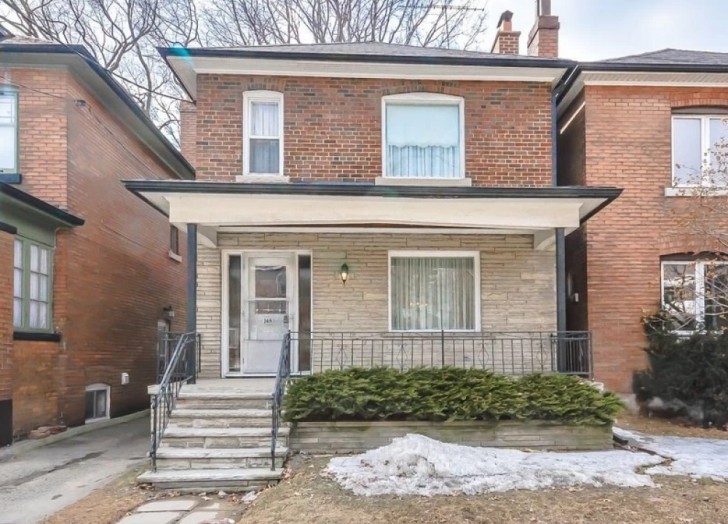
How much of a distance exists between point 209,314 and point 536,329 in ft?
17.7

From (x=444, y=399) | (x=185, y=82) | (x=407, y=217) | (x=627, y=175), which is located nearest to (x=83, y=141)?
(x=185, y=82)

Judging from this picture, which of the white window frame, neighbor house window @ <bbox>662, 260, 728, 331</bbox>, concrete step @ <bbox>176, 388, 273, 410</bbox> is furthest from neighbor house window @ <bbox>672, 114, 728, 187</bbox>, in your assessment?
the white window frame

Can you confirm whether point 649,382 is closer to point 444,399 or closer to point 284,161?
point 444,399

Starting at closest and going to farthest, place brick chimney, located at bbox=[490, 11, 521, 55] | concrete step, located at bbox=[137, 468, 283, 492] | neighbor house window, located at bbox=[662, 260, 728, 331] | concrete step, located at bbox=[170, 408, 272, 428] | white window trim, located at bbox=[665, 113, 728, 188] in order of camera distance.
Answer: concrete step, located at bbox=[137, 468, 283, 492] < concrete step, located at bbox=[170, 408, 272, 428] < neighbor house window, located at bbox=[662, 260, 728, 331] < white window trim, located at bbox=[665, 113, 728, 188] < brick chimney, located at bbox=[490, 11, 521, 55]

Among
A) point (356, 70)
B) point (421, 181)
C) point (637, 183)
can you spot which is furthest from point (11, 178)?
point (637, 183)

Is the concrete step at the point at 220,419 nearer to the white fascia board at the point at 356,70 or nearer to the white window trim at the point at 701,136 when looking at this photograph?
the white fascia board at the point at 356,70

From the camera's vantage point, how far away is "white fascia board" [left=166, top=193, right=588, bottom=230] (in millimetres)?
8016

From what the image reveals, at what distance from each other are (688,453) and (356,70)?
292 inches

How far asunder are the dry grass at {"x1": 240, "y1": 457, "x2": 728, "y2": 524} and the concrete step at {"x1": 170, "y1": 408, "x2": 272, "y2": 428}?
5.14 ft

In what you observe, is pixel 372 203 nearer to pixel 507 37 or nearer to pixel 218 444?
pixel 218 444

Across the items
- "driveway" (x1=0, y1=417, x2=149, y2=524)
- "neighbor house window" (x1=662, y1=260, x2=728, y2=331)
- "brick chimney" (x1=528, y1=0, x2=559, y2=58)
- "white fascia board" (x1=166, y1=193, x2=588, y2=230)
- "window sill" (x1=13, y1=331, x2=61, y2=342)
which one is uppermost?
"brick chimney" (x1=528, y1=0, x2=559, y2=58)

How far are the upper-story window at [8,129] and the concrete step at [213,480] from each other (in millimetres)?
6529

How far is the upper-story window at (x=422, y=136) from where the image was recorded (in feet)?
32.2

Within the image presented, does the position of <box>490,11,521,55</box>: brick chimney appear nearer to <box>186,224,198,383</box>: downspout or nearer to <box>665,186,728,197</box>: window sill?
<box>665,186,728,197</box>: window sill
